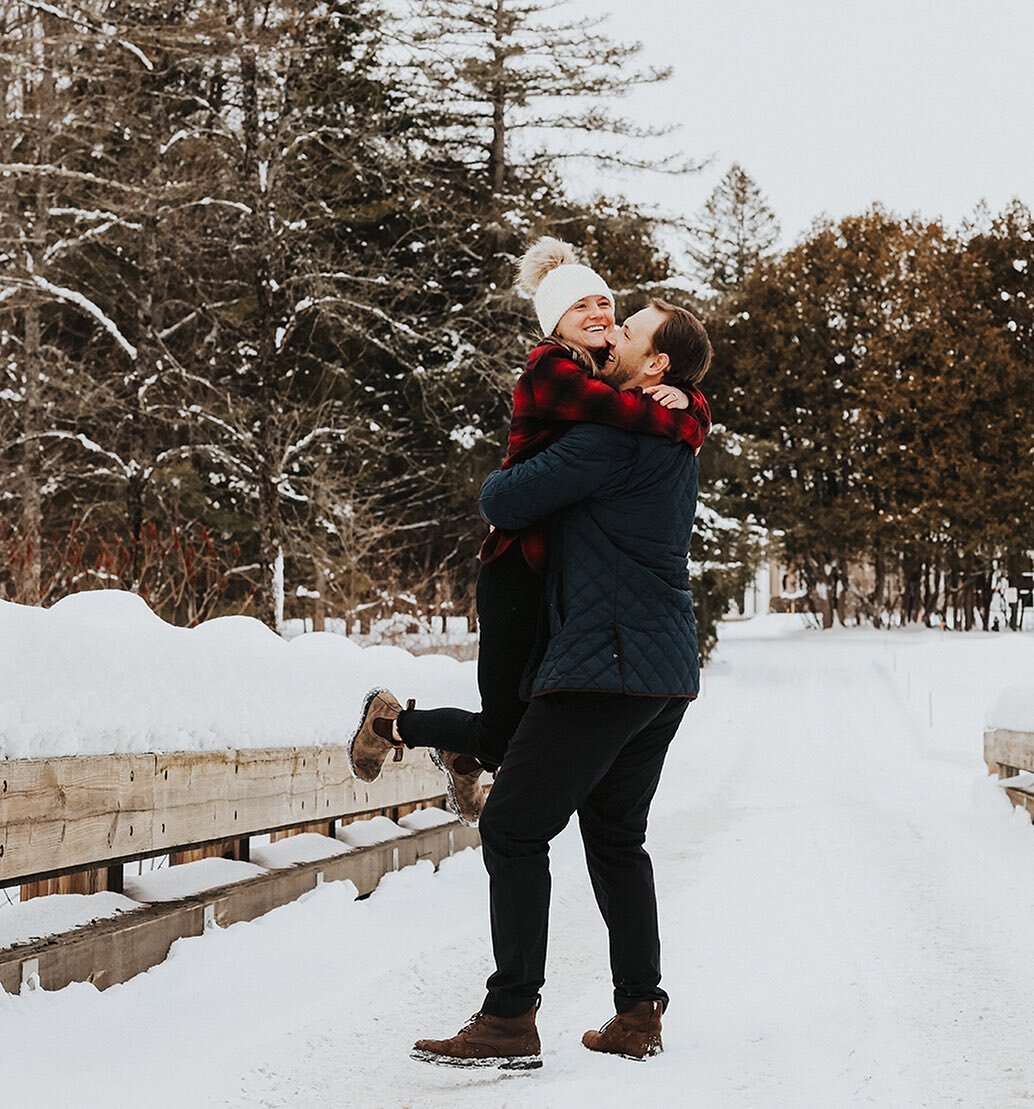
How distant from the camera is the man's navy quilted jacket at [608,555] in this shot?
3.56 meters

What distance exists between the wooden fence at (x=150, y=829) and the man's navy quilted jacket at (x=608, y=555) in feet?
4.46

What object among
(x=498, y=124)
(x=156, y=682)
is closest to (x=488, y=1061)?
(x=156, y=682)

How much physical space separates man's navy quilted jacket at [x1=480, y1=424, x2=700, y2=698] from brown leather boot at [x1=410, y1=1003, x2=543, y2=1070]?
0.85 m

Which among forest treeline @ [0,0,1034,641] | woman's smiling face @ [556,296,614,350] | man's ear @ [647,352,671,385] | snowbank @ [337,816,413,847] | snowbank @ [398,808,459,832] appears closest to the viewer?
man's ear @ [647,352,671,385]

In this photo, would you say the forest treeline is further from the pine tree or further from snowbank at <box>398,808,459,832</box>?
the pine tree

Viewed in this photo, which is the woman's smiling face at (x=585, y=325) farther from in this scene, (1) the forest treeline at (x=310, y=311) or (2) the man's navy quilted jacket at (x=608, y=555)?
(1) the forest treeline at (x=310, y=311)

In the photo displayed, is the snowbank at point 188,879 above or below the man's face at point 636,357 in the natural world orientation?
below

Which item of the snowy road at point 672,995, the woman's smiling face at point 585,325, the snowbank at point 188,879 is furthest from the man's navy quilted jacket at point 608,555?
the snowbank at point 188,879

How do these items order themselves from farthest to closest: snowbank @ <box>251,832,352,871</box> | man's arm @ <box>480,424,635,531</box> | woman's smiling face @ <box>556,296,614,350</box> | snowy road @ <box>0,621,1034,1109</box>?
snowbank @ <box>251,832,352,871</box>
woman's smiling face @ <box>556,296,614,350</box>
man's arm @ <box>480,424,635,531</box>
snowy road @ <box>0,621,1034,1109</box>

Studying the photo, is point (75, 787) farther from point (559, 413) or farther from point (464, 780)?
point (559, 413)

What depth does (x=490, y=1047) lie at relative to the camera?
3.54 meters

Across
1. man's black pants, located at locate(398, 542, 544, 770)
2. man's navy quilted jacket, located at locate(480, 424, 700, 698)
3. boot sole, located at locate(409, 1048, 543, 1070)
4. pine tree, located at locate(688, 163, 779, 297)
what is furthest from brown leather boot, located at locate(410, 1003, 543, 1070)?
pine tree, located at locate(688, 163, 779, 297)

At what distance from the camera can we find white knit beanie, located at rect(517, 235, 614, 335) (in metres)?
4.01

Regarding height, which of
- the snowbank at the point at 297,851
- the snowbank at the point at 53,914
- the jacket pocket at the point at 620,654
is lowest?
the snowbank at the point at 297,851
